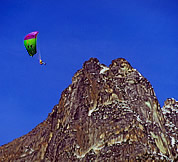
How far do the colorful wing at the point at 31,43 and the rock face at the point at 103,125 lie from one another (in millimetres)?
20227

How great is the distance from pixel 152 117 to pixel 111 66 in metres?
23.0

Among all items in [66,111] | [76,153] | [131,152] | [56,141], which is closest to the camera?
[131,152]

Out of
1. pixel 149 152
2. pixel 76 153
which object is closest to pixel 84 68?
pixel 76 153

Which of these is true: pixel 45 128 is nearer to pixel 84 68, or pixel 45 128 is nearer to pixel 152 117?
pixel 84 68

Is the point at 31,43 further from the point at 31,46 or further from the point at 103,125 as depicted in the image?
the point at 103,125

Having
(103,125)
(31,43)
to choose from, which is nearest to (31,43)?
(31,43)

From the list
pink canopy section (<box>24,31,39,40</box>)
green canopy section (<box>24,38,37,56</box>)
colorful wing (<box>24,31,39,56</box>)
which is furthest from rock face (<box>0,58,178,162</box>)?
pink canopy section (<box>24,31,39,40</box>)

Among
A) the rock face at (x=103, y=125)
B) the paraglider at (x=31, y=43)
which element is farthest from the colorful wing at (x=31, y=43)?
the rock face at (x=103, y=125)

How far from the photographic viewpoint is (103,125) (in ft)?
385

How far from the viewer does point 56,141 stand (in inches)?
4823

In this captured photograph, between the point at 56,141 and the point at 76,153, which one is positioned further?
the point at 56,141

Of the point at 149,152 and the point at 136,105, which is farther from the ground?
the point at 136,105

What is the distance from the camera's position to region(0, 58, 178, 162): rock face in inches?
4341

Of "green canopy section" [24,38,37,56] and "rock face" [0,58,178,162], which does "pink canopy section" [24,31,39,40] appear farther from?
"rock face" [0,58,178,162]
